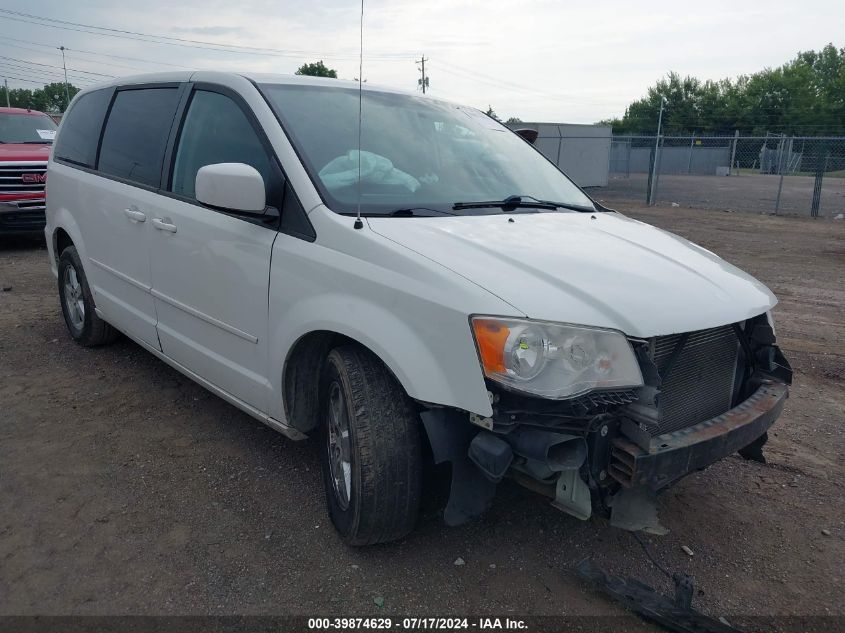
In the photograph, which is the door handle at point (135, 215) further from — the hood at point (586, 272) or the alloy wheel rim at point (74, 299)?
the hood at point (586, 272)

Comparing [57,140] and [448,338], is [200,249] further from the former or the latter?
[57,140]

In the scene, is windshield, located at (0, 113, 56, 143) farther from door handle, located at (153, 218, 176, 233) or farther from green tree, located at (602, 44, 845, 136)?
green tree, located at (602, 44, 845, 136)

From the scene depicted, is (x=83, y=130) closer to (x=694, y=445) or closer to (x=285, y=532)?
(x=285, y=532)

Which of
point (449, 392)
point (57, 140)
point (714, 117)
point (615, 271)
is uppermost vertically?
point (714, 117)

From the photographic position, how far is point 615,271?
267 centimetres

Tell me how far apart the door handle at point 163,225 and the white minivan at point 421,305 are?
0.5 inches

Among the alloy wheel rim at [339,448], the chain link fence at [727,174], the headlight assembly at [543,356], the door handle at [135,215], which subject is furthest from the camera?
the chain link fence at [727,174]

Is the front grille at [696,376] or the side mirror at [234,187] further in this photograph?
the side mirror at [234,187]

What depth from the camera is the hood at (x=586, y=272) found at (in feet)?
7.77

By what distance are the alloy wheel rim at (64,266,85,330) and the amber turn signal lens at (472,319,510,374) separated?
154 inches

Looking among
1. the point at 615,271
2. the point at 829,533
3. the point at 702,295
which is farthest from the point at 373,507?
the point at 829,533

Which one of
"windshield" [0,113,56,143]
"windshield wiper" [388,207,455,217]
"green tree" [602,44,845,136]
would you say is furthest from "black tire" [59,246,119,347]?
"green tree" [602,44,845,136]

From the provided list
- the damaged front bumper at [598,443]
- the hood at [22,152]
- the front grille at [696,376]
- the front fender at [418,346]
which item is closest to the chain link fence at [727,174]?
the hood at [22,152]

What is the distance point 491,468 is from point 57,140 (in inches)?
184
